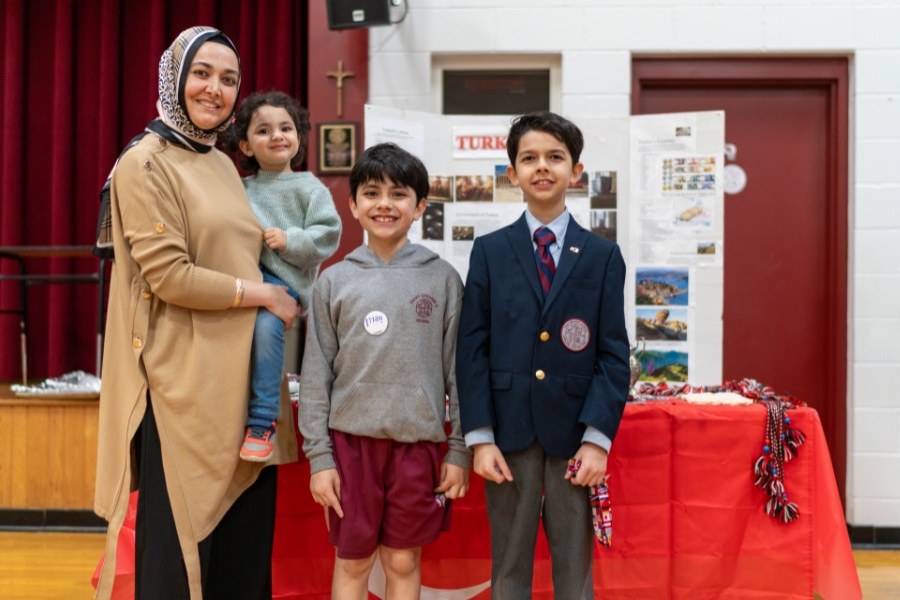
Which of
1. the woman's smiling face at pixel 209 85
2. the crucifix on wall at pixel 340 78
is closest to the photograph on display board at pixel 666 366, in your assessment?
the crucifix on wall at pixel 340 78

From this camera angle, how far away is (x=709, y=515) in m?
2.06

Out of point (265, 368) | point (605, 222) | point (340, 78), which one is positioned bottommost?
point (265, 368)

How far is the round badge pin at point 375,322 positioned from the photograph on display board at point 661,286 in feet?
5.16

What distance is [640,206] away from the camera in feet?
9.37

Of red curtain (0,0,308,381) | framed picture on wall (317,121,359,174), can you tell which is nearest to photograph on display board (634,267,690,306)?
framed picture on wall (317,121,359,174)

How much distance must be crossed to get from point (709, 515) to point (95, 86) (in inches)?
138

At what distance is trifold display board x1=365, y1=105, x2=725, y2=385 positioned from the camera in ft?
9.14

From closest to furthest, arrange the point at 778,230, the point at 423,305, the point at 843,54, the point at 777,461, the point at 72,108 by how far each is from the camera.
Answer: the point at 423,305 → the point at 777,461 → the point at 843,54 → the point at 778,230 → the point at 72,108

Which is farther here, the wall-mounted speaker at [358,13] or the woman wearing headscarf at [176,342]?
the wall-mounted speaker at [358,13]

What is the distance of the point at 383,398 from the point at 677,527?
40.6 inches

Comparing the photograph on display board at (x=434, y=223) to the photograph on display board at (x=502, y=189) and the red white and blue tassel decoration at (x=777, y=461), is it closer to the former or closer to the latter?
the photograph on display board at (x=502, y=189)

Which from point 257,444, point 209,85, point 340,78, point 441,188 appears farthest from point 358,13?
point 257,444

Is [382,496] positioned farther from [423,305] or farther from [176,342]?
[176,342]

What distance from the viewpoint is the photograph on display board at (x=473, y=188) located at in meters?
2.83
